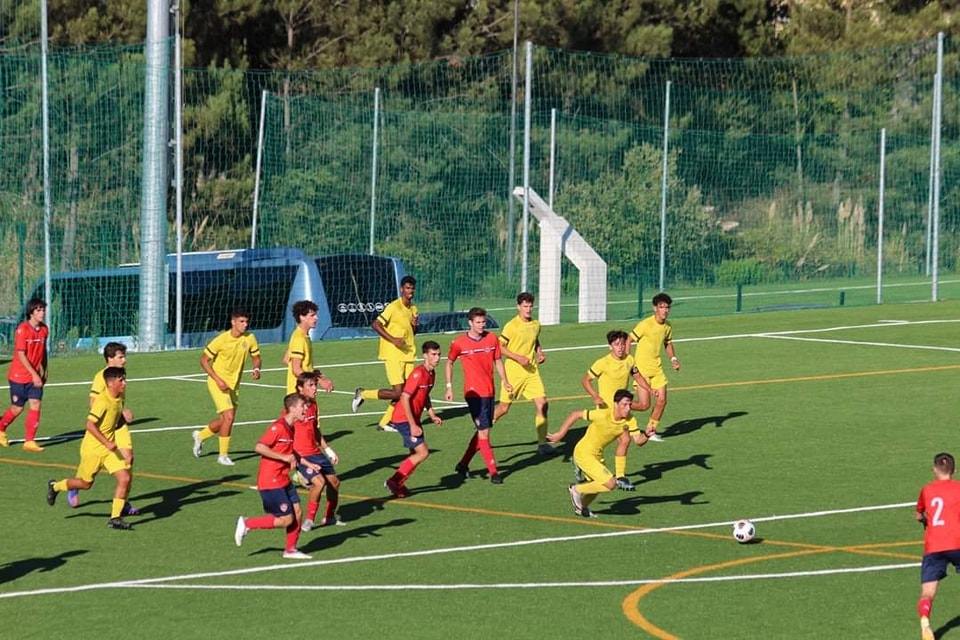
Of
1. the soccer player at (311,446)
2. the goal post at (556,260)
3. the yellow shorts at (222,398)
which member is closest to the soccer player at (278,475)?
the soccer player at (311,446)

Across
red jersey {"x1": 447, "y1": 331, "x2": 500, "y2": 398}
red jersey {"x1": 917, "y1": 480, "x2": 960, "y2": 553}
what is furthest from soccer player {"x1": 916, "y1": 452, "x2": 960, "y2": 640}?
red jersey {"x1": 447, "y1": 331, "x2": 500, "y2": 398}

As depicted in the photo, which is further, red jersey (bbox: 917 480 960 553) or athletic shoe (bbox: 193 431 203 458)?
athletic shoe (bbox: 193 431 203 458)

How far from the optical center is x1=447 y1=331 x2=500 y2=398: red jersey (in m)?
20.2

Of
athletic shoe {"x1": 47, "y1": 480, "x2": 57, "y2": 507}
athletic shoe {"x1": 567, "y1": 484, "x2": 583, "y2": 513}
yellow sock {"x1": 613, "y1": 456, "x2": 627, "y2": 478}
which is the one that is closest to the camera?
athletic shoe {"x1": 47, "y1": 480, "x2": 57, "y2": 507}

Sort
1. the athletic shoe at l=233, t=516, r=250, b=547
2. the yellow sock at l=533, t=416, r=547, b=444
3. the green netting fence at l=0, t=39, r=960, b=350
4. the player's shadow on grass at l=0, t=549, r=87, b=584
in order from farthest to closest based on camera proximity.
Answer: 1. the green netting fence at l=0, t=39, r=960, b=350
2. the yellow sock at l=533, t=416, r=547, b=444
3. the athletic shoe at l=233, t=516, r=250, b=547
4. the player's shadow on grass at l=0, t=549, r=87, b=584

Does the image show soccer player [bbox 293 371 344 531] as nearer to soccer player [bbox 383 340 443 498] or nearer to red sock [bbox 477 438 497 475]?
soccer player [bbox 383 340 443 498]

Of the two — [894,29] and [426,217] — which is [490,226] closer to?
[426,217]

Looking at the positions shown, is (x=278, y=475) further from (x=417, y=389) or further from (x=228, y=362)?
(x=228, y=362)

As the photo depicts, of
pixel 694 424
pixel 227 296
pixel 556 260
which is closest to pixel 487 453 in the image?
pixel 694 424

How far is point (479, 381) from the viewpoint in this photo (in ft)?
66.4

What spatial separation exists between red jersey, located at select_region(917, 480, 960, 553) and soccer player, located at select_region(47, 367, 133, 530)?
7.89 m

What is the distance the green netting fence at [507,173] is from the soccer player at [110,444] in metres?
15.5

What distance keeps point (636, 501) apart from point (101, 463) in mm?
5736

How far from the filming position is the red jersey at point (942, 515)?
12922 millimetres
